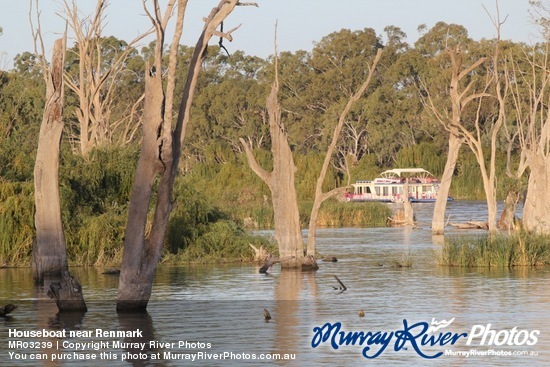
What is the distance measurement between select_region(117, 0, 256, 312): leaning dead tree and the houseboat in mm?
60819

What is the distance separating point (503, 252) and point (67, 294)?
45.2ft

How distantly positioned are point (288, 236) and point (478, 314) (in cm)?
916

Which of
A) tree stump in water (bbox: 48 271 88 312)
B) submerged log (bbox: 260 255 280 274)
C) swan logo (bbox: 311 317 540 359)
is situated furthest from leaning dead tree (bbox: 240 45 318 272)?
swan logo (bbox: 311 317 540 359)

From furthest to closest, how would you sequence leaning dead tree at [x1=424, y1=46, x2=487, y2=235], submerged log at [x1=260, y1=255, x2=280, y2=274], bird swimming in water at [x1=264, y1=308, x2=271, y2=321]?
leaning dead tree at [x1=424, y1=46, x2=487, y2=235], submerged log at [x1=260, y1=255, x2=280, y2=274], bird swimming in water at [x1=264, y1=308, x2=271, y2=321]

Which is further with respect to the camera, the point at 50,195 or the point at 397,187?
the point at 397,187

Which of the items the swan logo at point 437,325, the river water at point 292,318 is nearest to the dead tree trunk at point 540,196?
the river water at point 292,318

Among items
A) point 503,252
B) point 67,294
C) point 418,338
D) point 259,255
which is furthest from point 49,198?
point 503,252

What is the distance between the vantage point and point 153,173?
20562 millimetres

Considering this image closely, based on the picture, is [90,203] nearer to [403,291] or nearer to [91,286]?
[91,286]

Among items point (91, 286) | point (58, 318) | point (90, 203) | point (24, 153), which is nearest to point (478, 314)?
point (58, 318)

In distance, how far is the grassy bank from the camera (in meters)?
31.2

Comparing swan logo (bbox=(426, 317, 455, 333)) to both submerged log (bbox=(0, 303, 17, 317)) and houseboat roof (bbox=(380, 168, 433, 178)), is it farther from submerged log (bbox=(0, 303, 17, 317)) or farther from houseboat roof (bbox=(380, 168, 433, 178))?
houseboat roof (bbox=(380, 168, 433, 178))

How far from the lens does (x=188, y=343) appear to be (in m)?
18.7

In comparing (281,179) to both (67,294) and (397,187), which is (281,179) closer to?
(67,294)
